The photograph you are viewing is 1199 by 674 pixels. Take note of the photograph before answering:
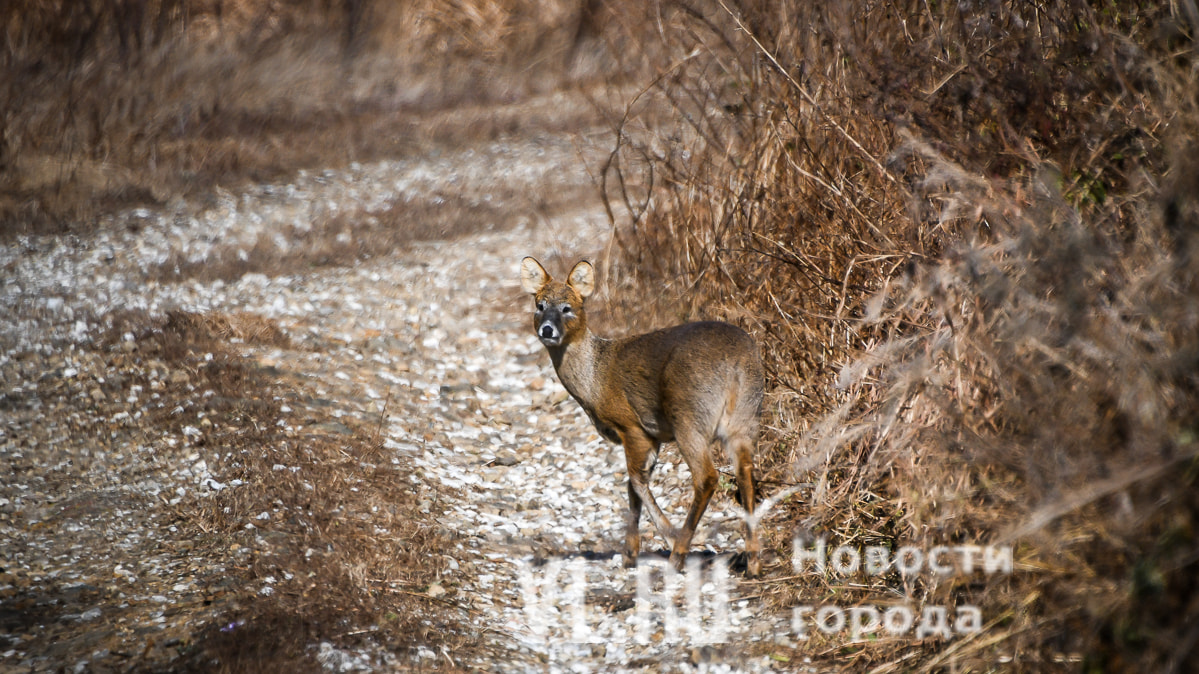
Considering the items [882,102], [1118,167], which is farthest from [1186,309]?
[882,102]

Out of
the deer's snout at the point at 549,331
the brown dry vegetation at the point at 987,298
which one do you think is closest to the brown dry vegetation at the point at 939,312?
the brown dry vegetation at the point at 987,298

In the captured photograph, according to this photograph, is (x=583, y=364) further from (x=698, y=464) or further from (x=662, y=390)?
(x=698, y=464)

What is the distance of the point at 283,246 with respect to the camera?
1285 centimetres

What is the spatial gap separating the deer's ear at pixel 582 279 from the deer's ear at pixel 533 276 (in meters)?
0.17

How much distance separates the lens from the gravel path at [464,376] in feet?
18.5

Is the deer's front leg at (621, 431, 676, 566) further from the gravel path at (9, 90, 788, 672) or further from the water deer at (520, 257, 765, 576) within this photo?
the gravel path at (9, 90, 788, 672)

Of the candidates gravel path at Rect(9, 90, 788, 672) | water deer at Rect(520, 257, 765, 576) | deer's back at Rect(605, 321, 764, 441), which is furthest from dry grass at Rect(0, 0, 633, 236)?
deer's back at Rect(605, 321, 764, 441)

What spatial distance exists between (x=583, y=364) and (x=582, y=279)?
568mm

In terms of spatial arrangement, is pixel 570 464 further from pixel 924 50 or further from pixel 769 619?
pixel 924 50

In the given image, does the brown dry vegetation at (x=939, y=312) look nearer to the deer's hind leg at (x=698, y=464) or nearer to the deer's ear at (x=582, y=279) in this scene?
the deer's hind leg at (x=698, y=464)

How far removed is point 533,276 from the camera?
6.77 meters

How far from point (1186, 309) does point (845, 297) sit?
2.52m

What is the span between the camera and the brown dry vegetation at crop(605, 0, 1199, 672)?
3379mm

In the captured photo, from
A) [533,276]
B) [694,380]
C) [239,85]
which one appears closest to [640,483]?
[694,380]
